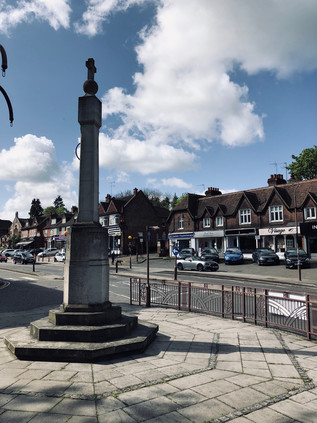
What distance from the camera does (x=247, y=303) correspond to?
9.87 metres

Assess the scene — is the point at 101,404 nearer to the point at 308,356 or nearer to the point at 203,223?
the point at 308,356

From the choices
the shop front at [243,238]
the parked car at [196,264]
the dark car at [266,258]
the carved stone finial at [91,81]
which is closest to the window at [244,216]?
the shop front at [243,238]

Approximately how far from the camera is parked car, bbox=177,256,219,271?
2876 centimetres

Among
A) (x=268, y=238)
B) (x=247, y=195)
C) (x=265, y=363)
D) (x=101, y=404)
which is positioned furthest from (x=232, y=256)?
(x=101, y=404)

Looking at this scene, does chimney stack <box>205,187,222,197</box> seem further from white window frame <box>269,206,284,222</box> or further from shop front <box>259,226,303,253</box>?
shop front <box>259,226,303,253</box>

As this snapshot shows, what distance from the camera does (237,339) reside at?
25.0ft

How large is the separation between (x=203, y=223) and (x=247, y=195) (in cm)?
765

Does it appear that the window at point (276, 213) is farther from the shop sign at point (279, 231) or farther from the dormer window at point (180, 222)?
the dormer window at point (180, 222)

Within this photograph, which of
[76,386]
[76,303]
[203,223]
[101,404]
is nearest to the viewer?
[101,404]

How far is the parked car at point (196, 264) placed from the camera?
2876cm

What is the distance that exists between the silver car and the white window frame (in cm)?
1255

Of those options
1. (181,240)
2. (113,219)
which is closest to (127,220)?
(113,219)

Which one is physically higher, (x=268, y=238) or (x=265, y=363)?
(x=268, y=238)

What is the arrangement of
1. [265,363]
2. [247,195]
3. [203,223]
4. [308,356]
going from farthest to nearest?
1. [203,223]
2. [247,195]
3. [308,356]
4. [265,363]
